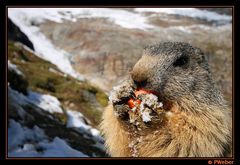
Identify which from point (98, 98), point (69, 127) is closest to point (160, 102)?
point (69, 127)

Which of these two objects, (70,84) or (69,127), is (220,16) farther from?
(69,127)

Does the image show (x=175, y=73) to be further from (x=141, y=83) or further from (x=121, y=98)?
(x=121, y=98)

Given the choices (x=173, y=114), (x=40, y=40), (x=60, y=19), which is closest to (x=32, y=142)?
(x=173, y=114)

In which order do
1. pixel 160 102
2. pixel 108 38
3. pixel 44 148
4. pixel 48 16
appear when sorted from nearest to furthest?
1. pixel 160 102
2. pixel 44 148
3. pixel 108 38
4. pixel 48 16

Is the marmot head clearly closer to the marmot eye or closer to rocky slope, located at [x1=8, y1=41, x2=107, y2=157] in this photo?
the marmot eye

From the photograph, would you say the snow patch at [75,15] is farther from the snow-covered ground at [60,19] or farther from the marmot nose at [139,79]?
the marmot nose at [139,79]

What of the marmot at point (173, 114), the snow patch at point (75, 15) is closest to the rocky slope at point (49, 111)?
the marmot at point (173, 114)
